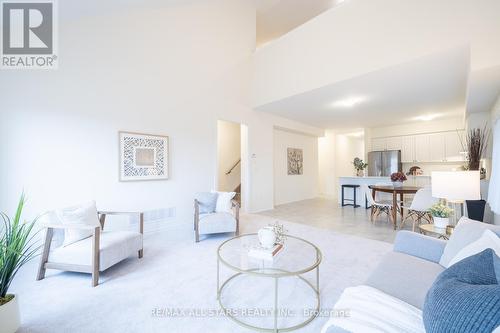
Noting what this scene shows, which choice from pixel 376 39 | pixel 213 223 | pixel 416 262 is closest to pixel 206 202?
pixel 213 223

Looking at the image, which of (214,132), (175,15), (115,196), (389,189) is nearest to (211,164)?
(214,132)

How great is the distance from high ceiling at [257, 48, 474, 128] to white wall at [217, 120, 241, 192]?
1778 mm

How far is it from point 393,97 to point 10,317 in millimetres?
6146

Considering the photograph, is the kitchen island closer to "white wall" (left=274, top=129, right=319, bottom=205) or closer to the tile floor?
the tile floor

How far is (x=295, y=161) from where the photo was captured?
7.62 metres

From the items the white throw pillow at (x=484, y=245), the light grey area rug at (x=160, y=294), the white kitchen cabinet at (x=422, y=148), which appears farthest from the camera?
the white kitchen cabinet at (x=422, y=148)

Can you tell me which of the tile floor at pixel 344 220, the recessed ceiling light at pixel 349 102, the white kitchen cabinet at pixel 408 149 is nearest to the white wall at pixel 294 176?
the tile floor at pixel 344 220

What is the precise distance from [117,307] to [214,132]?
12.1ft

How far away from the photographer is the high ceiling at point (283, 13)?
20.1ft

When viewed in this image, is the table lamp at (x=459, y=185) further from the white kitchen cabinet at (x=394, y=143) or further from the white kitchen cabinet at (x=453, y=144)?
the white kitchen cabinet at (x=394, y=143)

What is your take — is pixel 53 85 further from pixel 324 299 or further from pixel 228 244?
pixel 324 299

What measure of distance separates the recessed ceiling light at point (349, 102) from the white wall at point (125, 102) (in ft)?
7.06

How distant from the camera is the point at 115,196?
3539mm

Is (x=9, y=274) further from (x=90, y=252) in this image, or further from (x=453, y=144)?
(x=453, y=144)
